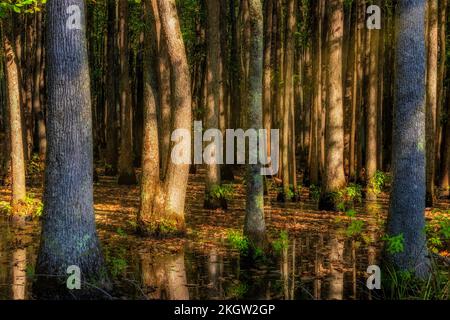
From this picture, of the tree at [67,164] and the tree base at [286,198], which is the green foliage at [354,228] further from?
the tree at [67,164]

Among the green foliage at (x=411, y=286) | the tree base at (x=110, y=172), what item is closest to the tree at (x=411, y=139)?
the green foliage at (x=411, y=286)

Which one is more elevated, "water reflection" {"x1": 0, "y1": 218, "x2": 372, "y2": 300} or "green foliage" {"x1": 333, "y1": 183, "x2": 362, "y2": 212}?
"green foliage" {"x1": 333, "y1": 183, "x2": 362, "y2": 212}

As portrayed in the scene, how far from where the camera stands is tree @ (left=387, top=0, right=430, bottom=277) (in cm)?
858

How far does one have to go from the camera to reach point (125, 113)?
23188 millimetres

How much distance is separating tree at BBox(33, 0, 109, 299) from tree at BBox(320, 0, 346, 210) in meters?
10.4

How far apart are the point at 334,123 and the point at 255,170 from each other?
763 centimetres

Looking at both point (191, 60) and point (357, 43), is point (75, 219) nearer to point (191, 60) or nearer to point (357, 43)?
point (357, 43)

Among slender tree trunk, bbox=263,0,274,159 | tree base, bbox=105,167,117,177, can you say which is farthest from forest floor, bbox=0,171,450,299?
tree base, bbox=105,167,117,177

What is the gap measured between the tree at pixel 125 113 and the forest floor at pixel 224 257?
5407 mm

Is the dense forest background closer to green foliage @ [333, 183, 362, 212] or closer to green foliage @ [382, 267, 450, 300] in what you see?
green foliage @ [333, 183, 362, 212]

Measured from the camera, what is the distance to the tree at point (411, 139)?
28.1 ft

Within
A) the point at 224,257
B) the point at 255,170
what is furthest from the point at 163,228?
the point at 255,170

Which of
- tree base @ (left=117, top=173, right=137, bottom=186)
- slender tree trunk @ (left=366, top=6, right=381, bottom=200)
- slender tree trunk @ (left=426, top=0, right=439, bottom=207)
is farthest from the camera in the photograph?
tree base @ (left=117, top=173, right=137, bottom=186)

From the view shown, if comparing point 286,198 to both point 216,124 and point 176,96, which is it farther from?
point 176,96
